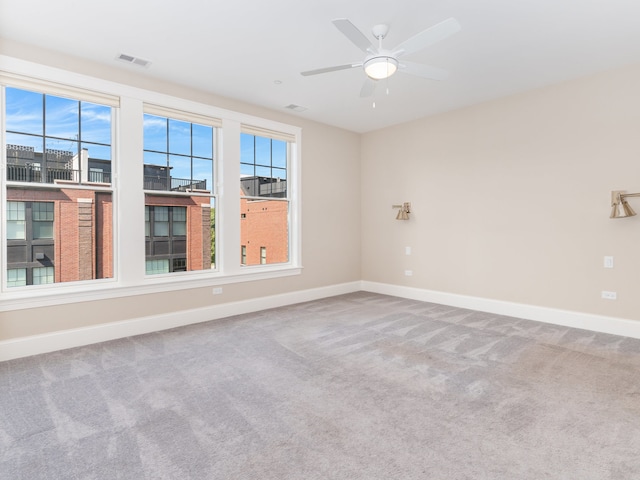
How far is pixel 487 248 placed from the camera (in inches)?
196

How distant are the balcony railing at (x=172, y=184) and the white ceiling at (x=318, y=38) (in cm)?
117

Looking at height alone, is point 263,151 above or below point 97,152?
above

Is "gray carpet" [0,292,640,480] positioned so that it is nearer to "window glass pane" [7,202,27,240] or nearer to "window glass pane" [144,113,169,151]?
"window glass pane" [7,202,27,240]

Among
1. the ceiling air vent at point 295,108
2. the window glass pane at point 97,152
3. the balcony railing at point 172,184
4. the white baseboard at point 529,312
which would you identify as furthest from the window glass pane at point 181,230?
the white baseboard at point 529,312

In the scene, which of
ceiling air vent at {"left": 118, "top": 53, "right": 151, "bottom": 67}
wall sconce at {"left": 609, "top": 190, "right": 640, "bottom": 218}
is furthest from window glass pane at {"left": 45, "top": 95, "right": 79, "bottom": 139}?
wall sconce at {"left": 609, "top": 190, "right": 640, "bottom": 218}

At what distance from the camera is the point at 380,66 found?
2.83 meters

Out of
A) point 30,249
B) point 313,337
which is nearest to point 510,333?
point 313,337

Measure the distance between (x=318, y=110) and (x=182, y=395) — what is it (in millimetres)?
4229

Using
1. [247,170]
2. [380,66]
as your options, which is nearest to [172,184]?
[247,170]

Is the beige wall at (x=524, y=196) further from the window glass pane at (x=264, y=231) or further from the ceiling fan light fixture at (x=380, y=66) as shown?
the ceiling fan light fixture at (x=380, y=66)

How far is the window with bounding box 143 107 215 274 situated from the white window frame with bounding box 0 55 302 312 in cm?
12

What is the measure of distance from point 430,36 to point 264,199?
3374 millimetres

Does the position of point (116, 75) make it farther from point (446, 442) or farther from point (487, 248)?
point (487, 248)

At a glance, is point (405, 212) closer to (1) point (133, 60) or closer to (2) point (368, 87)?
(2) point (368, 87)
